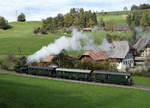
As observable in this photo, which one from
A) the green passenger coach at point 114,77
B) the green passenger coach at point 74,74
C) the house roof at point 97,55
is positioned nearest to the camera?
the green passenger coach at point 114,77

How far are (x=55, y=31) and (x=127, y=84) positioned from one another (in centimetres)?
9314

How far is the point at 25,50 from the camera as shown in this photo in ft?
270

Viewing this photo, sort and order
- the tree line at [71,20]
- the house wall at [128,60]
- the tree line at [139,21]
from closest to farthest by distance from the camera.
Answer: the house wall at [128,60], the tree line at [139,21], the tree line at [71,20]

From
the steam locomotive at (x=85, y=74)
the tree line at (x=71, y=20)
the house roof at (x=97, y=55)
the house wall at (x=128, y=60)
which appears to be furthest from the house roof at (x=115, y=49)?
the tree line at (x=71, y=20)

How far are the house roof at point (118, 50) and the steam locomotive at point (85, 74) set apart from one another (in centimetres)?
1654

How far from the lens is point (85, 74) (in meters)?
40.4

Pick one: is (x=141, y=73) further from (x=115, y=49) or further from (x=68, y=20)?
(x=68, y=20)

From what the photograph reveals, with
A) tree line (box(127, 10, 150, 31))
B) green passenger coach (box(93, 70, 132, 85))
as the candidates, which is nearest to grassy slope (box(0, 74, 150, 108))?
green passenger coach (box(93, 70, 132, 85))

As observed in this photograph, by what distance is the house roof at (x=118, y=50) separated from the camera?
55.8 m

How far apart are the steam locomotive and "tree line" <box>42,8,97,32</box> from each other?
77.5 metres

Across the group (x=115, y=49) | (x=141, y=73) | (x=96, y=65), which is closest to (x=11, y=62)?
(x=96, y=65)

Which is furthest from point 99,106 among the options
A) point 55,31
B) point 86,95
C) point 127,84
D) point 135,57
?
point 55,31

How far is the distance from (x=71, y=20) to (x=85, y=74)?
9484 cm

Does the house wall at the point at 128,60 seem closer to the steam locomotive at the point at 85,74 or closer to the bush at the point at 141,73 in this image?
the bush at the point at 141,73
